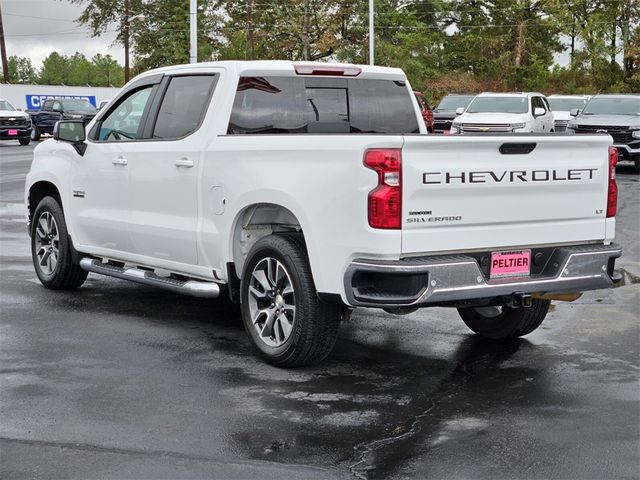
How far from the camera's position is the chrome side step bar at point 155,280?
24.5 feet

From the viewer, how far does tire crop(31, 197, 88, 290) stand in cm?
929

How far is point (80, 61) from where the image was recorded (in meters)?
188

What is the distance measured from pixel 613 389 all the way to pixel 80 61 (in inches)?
7450

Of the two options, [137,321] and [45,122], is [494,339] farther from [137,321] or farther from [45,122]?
[45,122]

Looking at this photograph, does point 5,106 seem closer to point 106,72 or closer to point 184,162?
point 184,162

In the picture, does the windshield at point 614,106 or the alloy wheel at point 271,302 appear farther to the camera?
the windshield at point 614,106

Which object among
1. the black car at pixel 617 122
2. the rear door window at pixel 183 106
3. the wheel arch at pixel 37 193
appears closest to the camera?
the rear door window at pixel 183 106

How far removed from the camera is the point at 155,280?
26.1ft

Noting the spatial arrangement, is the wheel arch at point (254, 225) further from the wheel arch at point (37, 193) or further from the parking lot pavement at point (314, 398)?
the wheel arch at point (37, 193)

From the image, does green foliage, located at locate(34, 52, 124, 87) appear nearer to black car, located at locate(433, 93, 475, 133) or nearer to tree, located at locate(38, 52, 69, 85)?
tree, located at locate(38, 52, 69, 85)

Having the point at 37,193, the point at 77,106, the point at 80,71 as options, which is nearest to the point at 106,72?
the point at 80,71

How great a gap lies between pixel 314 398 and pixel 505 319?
2.10 m

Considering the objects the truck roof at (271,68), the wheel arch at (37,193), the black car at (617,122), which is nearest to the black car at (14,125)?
the black car at (617,122)

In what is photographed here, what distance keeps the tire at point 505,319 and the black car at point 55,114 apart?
3367cm
